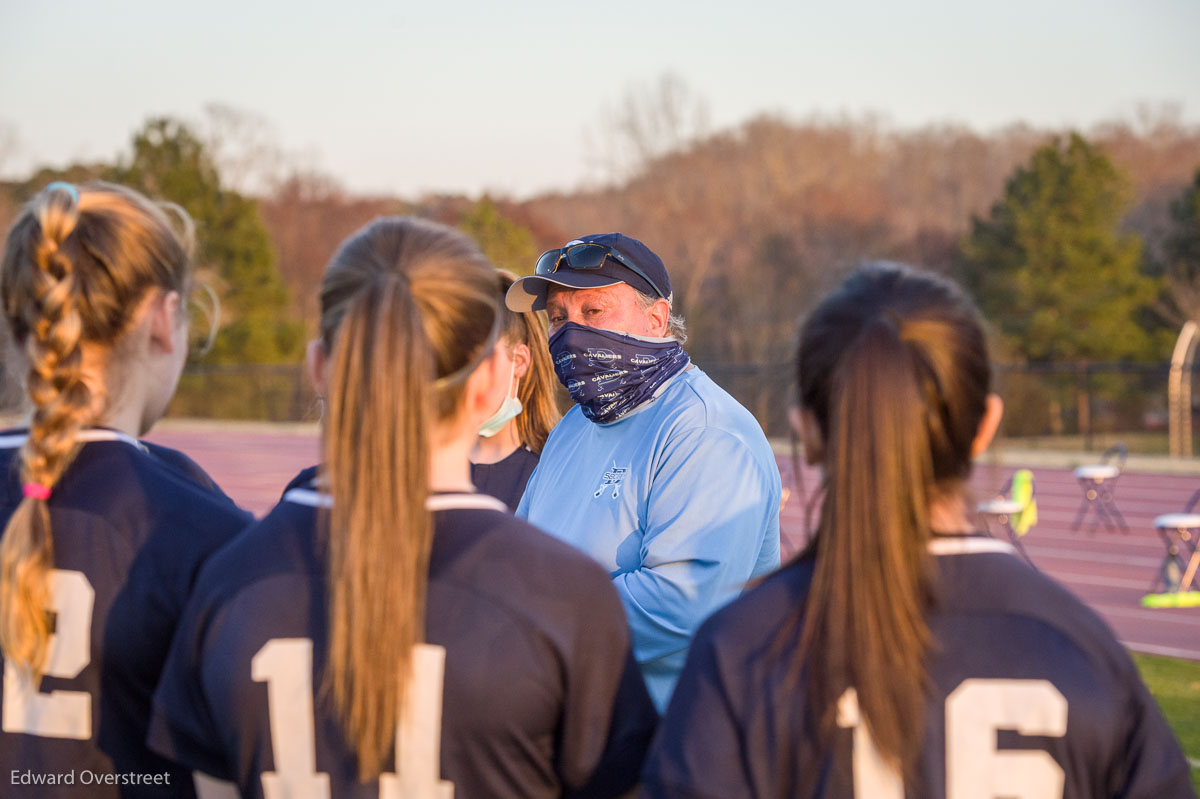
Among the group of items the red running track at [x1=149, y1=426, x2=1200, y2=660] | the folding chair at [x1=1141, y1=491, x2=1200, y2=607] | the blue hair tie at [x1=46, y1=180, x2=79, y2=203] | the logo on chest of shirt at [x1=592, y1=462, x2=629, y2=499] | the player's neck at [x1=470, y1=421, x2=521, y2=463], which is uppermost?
the blue hair tie at [x1=46, y1=180, x2=79, y2=203]

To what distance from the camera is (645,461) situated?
2.57 m

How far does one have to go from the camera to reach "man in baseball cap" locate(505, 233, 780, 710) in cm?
239

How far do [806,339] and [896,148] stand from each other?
53.6 meters

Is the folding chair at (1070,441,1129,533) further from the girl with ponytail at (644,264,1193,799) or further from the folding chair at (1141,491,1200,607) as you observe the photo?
the girl with ponytail at (644,264,1193,799)

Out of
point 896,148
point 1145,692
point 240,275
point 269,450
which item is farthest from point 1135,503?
point 896,148

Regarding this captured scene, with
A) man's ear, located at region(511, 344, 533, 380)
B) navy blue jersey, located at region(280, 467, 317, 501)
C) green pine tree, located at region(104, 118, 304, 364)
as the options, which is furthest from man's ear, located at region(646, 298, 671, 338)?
green pine tree, located at region(104, 118, 304, 364)

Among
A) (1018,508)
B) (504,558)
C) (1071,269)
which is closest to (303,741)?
(504,558)

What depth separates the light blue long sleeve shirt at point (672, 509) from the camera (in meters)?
2.36

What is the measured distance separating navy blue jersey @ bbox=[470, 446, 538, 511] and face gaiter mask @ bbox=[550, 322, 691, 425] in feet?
2.30

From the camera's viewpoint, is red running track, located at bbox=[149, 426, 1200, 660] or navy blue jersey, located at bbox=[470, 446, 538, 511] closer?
navy blue jersey, located at bbox=[470, 446, 538, 511]

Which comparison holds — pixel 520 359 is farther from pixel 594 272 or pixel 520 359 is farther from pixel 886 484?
pixel 886 484

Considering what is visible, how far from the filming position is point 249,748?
1528 millimetres

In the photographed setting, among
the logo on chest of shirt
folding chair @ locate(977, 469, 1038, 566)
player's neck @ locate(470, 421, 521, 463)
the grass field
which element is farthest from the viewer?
folding chair @ locate(977, 469, 1038, 566)

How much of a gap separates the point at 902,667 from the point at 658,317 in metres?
1.72
